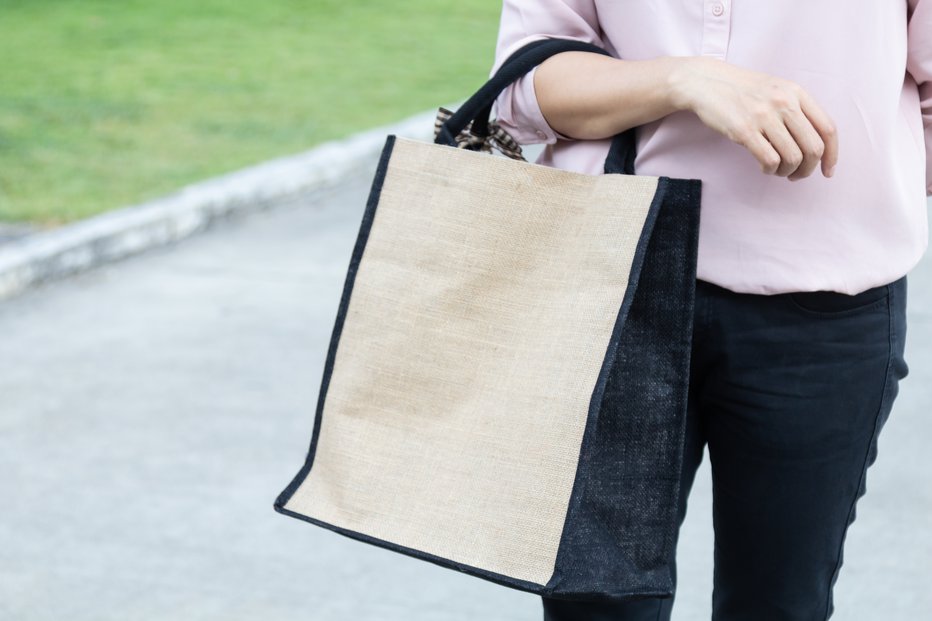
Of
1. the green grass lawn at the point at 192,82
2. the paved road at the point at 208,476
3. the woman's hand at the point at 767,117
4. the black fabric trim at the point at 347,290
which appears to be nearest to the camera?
the woman's hand at the point at 767,117

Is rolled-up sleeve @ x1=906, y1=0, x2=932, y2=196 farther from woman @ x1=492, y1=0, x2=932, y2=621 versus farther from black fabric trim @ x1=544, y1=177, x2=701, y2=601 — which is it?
black fabric trim @ x1=544, y1=177, x2=701, y2=601

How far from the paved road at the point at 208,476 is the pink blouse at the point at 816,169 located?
167 centimetres

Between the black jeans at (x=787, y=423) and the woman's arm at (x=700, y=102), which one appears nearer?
the woman's arm at (x=700, y=102)

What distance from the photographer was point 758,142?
132cm

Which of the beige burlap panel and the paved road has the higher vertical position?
the beige burlap panel

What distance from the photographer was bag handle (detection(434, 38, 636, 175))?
1.51 metres

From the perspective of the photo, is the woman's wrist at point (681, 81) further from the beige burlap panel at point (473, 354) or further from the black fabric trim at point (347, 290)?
the black fabric trim at point (347, 290)

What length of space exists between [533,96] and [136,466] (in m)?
2.46

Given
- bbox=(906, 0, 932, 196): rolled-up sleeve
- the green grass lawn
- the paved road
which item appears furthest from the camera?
the green grass lawn

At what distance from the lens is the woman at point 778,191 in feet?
4.61

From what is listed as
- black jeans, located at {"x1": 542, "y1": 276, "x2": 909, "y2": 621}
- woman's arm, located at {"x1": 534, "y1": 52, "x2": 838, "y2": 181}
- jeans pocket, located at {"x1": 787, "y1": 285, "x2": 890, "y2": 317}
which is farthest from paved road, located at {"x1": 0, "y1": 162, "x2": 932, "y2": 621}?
woman's arm, located at {"x1": 534, "y1": 52, "x2": 838, "y2": 181}

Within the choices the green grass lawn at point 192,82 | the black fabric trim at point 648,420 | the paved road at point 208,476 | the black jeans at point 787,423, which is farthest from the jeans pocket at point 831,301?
the green grass lawn at point 192,82

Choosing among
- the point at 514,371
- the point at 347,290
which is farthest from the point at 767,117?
the point at 347,290

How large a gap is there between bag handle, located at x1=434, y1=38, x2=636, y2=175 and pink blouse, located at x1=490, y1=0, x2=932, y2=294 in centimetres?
2
